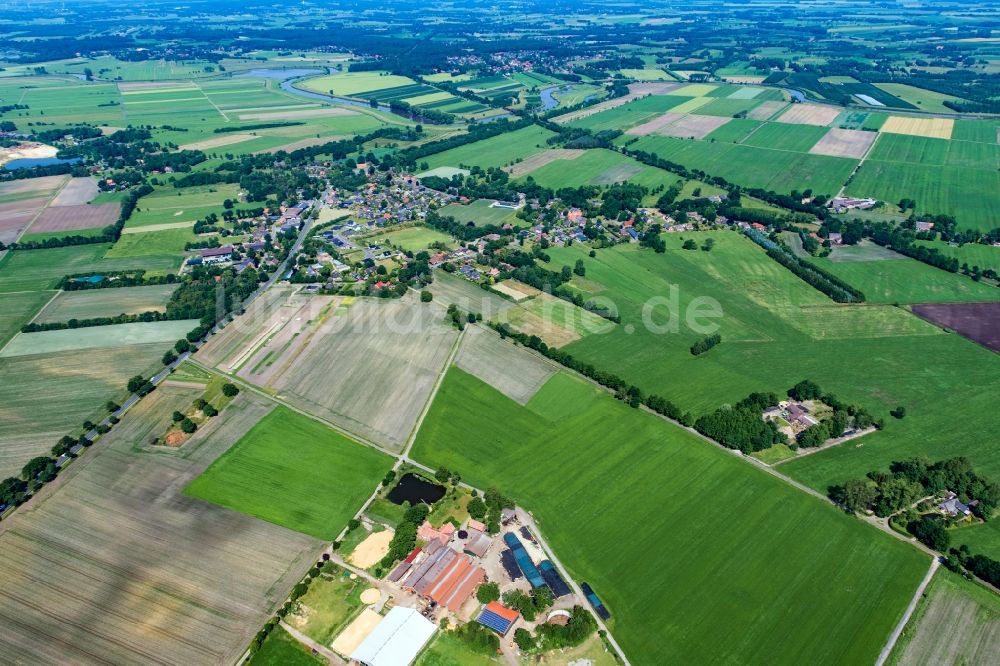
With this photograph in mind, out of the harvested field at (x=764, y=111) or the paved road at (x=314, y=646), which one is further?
the harvested field at (x=764, y=111)

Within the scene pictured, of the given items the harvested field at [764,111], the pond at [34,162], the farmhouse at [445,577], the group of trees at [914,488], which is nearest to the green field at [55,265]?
the pond at [34,162]

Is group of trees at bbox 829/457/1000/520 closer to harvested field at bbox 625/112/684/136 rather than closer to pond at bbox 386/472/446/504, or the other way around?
pond at bbox 386/472/446/504

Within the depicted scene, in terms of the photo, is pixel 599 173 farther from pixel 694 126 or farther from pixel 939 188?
pixel 939 188

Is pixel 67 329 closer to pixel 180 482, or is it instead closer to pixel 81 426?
pixel 81 426

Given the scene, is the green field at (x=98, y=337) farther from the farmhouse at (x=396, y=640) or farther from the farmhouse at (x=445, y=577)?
the farmhouse at (x=396, y=640)

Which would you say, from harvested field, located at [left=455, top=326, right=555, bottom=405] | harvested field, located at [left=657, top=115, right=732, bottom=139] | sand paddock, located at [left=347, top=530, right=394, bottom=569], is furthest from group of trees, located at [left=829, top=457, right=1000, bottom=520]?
harvested field, located at [left=657, top=115, right=732, bottom=139]

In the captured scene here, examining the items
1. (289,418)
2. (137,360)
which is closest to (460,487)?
(289,418)
